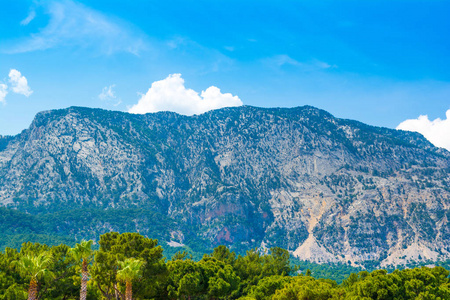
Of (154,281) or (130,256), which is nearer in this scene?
(154,281)

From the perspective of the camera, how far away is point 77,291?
6975cm

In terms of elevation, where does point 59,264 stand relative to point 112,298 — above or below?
above

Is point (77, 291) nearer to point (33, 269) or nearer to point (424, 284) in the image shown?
point (33, 269)

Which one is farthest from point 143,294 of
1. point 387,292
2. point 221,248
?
point 221,248

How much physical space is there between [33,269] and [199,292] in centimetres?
3540

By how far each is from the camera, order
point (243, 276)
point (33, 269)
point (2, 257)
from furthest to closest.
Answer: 1. point (243, 276)
2. point (2, 257)
3. point (33, 269)

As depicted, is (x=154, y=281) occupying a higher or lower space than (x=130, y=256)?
lower

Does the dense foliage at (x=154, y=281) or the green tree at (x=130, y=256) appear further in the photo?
the dense foliage at (x=154, y=281)

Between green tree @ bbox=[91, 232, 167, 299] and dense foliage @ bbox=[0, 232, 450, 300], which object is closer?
green tree @ bbox=[91, 232, 167, 299]

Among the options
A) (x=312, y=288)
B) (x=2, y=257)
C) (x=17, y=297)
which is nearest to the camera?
(x=17, y=297)

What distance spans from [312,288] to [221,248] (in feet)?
164

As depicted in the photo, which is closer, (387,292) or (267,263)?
(387,292)

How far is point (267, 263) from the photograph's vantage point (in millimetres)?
109562

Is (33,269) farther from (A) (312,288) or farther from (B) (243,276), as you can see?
(B) (243,276)
